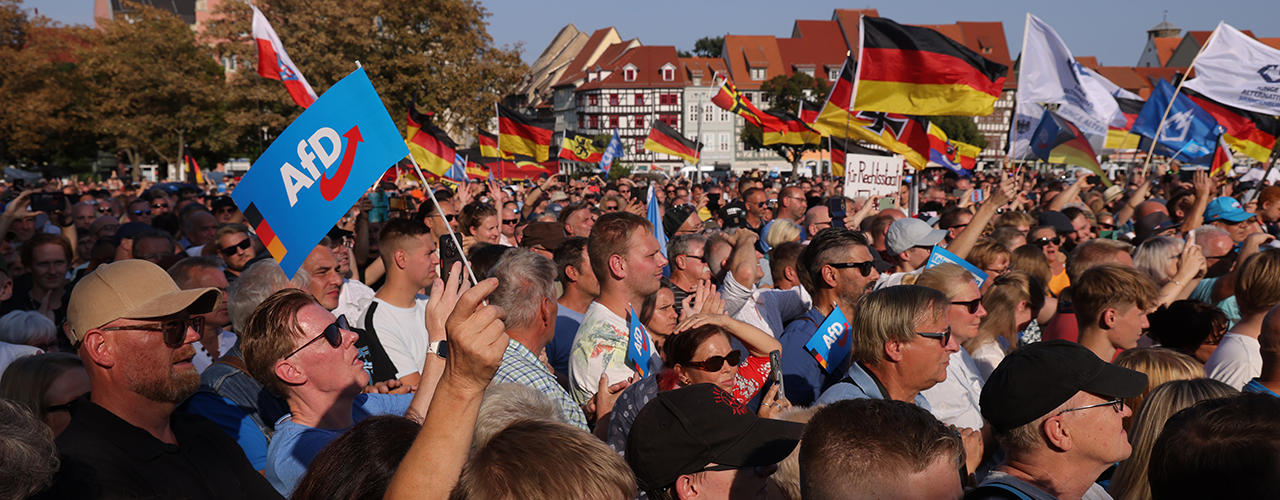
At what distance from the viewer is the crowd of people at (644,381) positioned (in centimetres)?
213

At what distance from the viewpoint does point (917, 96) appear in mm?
10844

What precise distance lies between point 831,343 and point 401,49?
3560 centimetres

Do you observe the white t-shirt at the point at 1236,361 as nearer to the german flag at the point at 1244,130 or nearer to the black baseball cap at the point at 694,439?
the black baseball cap at the point at 694,439

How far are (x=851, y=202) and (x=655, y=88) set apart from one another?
82.6m

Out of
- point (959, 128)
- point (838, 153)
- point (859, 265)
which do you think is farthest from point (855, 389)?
point (959, 128)

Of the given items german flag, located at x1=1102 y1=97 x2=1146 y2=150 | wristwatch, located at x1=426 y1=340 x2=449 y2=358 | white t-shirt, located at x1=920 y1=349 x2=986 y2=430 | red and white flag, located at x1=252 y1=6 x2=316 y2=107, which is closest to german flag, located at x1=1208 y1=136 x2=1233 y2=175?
german flag, located at x1=1102 y1=97 x2=1146 y2=150

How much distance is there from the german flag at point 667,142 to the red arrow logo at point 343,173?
53.8 feet

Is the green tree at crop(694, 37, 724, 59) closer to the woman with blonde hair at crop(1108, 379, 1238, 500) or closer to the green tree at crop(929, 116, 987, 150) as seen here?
the green tree at crop(929, 116, 987, 150)

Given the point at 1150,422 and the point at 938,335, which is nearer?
the point at 1150,422

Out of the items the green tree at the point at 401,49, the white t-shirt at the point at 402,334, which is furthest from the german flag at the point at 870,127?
the green tree at the point at 401,49

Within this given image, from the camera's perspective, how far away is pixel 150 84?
161ft

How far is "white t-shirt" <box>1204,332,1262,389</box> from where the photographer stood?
412 cm

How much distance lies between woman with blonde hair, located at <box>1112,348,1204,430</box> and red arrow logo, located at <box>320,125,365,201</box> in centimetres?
336

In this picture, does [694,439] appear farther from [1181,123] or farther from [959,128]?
[959,128]
